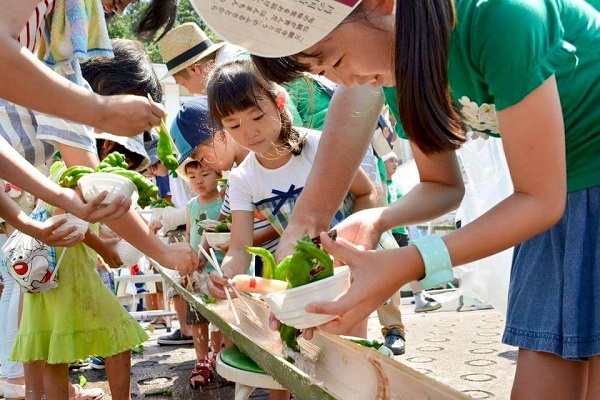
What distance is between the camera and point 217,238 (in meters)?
3.66

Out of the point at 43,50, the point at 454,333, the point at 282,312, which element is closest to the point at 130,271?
the point at 454,333

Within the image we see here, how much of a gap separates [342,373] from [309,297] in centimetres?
29

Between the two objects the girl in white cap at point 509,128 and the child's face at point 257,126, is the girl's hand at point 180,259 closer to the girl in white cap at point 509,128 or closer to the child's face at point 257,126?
the child's face at point 257,126

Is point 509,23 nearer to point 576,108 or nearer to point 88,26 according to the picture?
point 576,108

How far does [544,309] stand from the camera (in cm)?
178

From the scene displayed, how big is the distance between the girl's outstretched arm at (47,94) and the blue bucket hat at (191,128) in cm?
209

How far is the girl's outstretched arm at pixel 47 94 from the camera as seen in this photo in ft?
6.28

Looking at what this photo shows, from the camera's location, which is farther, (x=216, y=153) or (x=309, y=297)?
(x=216, y=153)

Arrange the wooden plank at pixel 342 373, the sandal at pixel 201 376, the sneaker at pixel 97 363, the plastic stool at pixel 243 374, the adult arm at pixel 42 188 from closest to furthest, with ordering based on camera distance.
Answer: the wooden plank at pixel 342 373, the plastic stool at pixel 243 374, the adult arm at pixel 42 188, the sandal at pixel 201 376, the sneaker at pixel 97 363

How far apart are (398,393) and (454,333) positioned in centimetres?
407

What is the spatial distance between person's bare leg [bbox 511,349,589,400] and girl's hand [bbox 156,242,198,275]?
75.7 inches

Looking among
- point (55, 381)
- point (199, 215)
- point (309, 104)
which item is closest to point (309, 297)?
point (309, 104)

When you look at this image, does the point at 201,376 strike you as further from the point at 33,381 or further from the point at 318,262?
the point at 318,262

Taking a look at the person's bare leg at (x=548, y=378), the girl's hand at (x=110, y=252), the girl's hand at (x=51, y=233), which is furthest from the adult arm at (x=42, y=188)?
the person's bare leg at (x=548, y=378)
